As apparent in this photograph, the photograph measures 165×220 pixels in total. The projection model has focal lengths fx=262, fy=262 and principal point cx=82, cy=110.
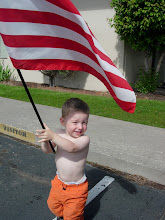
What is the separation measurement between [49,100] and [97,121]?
3.06 metres

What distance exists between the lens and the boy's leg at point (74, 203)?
2.28 m

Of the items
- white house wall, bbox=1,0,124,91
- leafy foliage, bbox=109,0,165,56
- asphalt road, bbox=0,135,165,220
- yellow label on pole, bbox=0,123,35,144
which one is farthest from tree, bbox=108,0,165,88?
asphalt road, bbox=0,135,165,220

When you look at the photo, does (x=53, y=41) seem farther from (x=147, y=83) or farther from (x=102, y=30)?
(x=102, y=30)

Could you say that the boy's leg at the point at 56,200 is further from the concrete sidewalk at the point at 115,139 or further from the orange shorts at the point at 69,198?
the concrete sidewalk at the point at 115,139

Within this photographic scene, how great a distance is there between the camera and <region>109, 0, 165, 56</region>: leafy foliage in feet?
26.5

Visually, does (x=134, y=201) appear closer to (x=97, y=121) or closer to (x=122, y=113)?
(x=97, y=121)

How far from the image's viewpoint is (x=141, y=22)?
834 centimetres

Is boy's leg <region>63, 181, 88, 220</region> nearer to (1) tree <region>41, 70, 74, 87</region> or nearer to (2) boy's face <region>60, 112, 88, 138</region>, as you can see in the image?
(2) boy's face <region>60, 112, 88, 138</region>

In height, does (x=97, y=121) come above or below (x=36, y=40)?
below

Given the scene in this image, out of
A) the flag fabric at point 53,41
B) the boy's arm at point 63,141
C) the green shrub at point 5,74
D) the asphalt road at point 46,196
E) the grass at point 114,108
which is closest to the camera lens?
the boy's arm at point 63,141

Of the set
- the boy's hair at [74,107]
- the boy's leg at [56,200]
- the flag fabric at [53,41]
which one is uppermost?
the flag fabric at [53,41]

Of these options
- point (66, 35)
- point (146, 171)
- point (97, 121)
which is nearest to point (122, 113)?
point (97, 121)

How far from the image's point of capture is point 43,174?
383cm

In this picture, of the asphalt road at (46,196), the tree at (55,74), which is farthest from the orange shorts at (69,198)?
the tree at (55,74)
